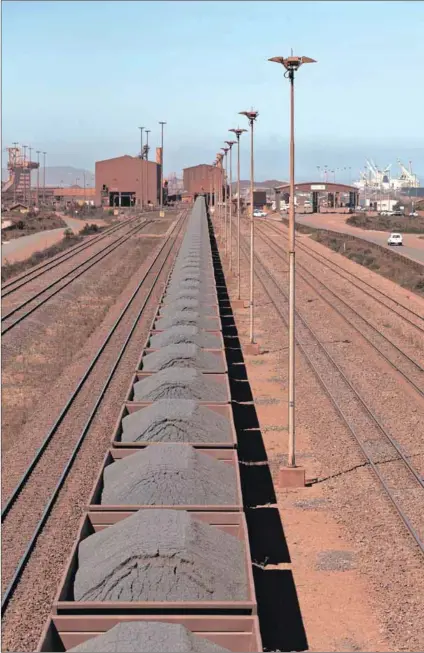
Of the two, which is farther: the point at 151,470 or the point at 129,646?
the point at 151,470

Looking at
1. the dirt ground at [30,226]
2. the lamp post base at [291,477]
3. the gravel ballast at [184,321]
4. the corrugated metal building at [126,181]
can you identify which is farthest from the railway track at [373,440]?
the corrugated metal building at [126,181]

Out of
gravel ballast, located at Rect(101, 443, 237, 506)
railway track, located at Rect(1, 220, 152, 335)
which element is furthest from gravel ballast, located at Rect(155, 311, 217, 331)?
gravel ballast, located at Rect(101, 443, 237, 506)

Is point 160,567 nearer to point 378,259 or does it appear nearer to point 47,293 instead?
point 47,293

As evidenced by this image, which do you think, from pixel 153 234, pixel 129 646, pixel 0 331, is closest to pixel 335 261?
pixel 153 234

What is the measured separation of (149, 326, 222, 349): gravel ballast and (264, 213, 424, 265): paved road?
41468 mm

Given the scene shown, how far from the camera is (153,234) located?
9406 cm

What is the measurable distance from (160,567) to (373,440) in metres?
12.1

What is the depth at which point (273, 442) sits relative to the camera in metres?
22.0

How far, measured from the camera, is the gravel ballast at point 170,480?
42.8ft

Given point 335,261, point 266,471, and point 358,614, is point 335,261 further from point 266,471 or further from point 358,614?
point 358,614

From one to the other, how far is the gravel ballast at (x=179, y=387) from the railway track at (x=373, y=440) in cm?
384

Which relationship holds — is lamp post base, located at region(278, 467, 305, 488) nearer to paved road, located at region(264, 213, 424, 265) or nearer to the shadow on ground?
the shadow on ground

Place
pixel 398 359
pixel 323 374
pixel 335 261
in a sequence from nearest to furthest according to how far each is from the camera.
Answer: pixel 323 374, pixel 398 359, pixel 335 261

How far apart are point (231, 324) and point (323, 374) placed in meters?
11.2
